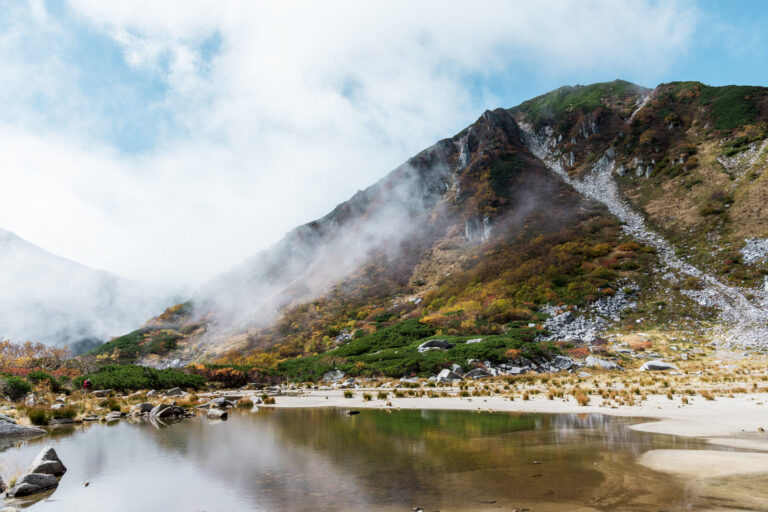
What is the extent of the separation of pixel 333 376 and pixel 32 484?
40.9 m

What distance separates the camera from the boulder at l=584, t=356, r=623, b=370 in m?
36.6

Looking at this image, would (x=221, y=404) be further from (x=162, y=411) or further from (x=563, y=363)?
(x=563, y=363)

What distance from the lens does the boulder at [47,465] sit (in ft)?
30.4

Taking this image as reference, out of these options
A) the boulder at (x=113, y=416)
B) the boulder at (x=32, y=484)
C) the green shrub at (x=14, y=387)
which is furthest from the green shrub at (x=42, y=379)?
the boulder at (x=32, y=484)

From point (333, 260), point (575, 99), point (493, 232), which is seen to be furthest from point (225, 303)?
point (575, 99)

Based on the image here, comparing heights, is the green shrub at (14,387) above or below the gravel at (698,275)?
below

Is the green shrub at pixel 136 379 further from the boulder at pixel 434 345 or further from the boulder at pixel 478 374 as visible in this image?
the boulder at pixel 478 374

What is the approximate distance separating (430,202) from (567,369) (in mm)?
86713

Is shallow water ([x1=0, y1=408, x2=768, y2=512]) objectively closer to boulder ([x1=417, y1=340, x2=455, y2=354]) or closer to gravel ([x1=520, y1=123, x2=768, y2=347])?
boulder ([x1=417, y1=340, x2=455, y2=354])

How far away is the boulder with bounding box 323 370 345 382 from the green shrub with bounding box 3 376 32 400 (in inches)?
1123

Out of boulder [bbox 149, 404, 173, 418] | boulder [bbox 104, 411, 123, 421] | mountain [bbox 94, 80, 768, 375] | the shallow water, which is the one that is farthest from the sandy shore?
mountain [bbox 94, 80, 768, 375]

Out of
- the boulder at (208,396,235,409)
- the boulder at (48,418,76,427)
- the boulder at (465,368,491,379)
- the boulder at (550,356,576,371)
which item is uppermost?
the boulder at (550,356,576,371)

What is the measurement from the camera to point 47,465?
941 centimetres

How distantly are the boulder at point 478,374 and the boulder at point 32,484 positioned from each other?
33124 mm
